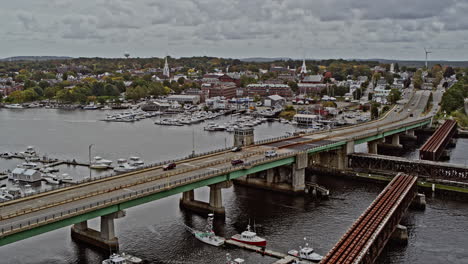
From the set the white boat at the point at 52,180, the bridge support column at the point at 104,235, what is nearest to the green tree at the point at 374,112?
the white boat at the point at 52,180

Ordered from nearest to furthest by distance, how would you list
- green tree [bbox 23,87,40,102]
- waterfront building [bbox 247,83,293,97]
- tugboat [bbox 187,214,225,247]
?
tugboat [bbox 187,214,225,247] < waterfront building [bbox 247,83,293,97] < green tree [bbox 23,87,40,102]

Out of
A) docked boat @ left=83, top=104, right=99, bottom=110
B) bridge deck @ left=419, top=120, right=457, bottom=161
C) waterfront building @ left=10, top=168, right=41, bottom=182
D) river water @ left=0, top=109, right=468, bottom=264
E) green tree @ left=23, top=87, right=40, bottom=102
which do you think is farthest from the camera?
green tree @ left=23, top=87, right=40, bottom=102

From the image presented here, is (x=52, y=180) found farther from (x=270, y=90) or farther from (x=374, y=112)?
(x=270, y=90)

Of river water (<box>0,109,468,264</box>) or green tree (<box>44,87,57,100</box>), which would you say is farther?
green tree (<box>44,87,57,100</box>)

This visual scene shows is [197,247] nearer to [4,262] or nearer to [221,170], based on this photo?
[221,170]

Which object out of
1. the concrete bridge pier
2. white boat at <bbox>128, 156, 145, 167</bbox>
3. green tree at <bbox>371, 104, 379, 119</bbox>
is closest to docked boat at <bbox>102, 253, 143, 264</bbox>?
the concrete bridge pier

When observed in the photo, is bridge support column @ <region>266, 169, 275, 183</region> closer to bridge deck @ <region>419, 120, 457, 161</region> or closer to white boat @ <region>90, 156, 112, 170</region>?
white boat @ <region>90, 156, 112, 170</region>

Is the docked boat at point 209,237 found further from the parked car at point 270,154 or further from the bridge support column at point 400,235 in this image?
the bridge support column at point 400,235
